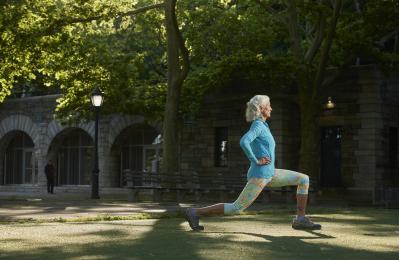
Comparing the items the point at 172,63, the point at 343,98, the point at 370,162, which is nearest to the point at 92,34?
the point at 172,63

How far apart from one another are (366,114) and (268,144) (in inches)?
722

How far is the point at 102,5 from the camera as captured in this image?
909 inches

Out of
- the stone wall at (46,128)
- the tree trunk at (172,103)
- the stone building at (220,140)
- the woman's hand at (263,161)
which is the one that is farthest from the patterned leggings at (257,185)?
the stone wall at (46,128)

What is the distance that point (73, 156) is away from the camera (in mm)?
38281

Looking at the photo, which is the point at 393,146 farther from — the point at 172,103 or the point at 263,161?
the point at 263,161

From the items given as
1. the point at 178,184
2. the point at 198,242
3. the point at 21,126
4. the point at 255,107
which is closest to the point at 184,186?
the point at 178,184

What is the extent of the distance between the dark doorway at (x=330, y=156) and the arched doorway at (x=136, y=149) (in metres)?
9.07

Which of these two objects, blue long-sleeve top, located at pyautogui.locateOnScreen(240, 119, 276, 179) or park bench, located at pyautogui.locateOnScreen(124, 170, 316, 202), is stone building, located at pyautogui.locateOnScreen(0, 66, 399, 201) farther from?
blue long-sleeve top, located at pyautogui.locateOnScreen(240, 119, 276, 179)

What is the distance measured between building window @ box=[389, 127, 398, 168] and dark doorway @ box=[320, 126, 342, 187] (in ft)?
6.50

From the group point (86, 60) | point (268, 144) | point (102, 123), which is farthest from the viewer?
point (102, 123)

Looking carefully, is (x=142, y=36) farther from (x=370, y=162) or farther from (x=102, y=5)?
(x=370, y=162)

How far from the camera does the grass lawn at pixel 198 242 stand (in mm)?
6590

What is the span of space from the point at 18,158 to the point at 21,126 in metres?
A: 2.90

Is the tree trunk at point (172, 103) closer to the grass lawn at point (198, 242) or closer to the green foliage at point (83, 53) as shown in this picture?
the green foliage at point (83, 53)
